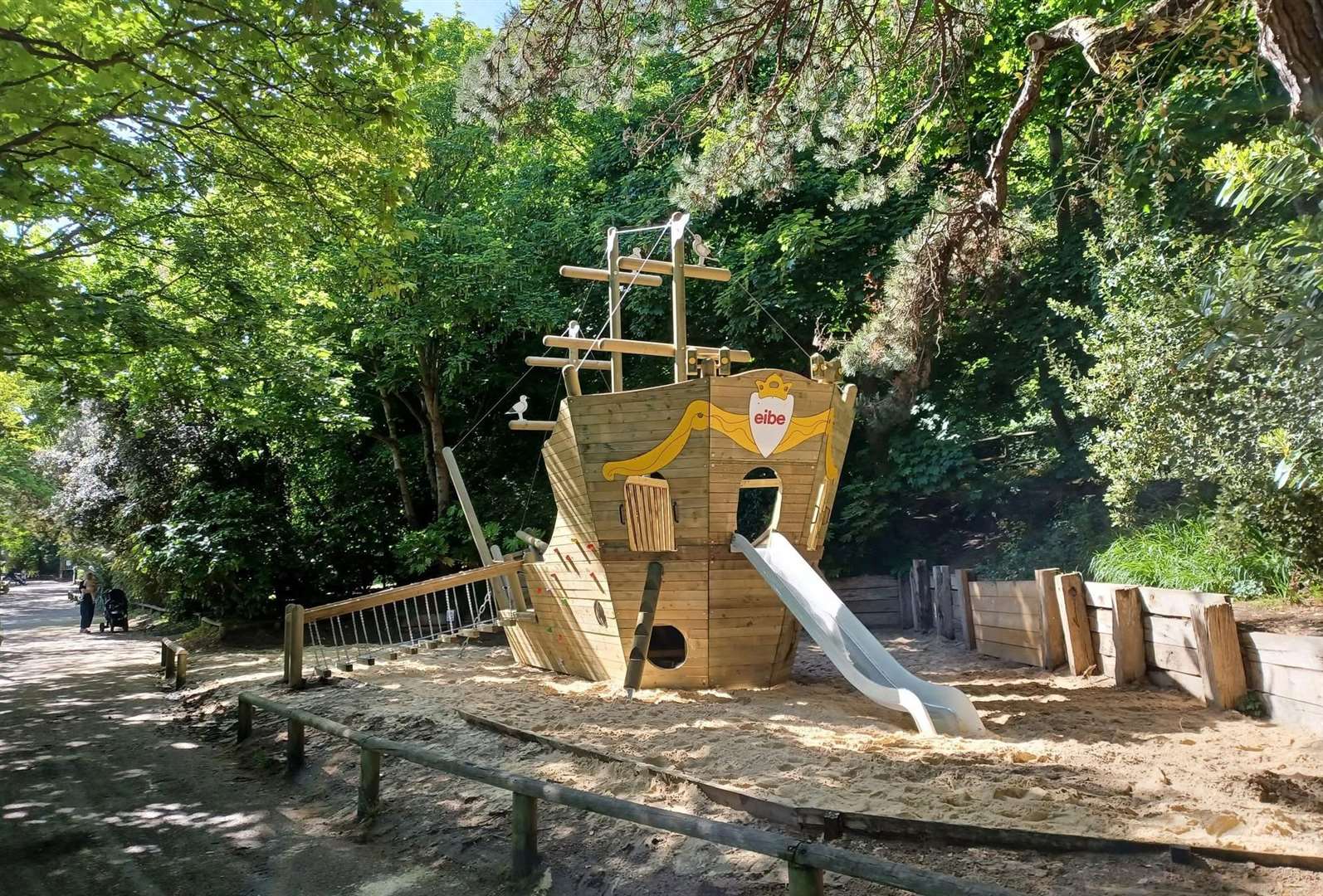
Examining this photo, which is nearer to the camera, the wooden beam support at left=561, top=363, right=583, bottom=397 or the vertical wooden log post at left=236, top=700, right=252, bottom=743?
the vertical wooden log post at left=236, top=700, right=252, bottom=743

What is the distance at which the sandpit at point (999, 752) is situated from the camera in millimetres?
3604

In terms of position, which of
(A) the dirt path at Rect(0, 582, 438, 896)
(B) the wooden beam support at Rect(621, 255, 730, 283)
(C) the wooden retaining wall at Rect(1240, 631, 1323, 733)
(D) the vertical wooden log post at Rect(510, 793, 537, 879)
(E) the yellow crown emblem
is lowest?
(A) the dirt path at Rect(0, 582, 438, 896)

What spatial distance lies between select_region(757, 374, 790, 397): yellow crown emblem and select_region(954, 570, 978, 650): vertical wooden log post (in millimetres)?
4355

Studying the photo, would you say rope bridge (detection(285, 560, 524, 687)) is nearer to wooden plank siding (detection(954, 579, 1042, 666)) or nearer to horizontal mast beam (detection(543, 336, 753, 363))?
horizontal mast beam (detection(543, 336, 753, 363))

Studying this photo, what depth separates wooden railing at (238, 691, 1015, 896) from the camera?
2.41m

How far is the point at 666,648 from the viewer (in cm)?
963

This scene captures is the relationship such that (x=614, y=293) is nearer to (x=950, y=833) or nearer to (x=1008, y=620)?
(x=1008, y=620)

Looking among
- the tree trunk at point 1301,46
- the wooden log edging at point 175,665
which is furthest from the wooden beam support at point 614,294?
the wooden log edging at point 175,665

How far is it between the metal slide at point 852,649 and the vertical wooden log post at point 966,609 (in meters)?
3.82

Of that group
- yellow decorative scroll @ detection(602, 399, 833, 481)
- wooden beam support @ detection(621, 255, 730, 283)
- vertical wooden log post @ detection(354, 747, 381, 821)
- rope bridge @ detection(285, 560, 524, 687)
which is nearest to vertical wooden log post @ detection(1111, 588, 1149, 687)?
yellow decorative scroll @ detection(602, 399, 833, 481)

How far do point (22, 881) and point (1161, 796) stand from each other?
5585 millimetres

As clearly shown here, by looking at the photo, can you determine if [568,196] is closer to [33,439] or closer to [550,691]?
[550,691]

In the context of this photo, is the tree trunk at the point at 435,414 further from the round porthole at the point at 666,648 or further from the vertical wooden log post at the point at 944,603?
the vertical wooden log post at the point at 944,603

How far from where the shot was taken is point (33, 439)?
73.5 ft
